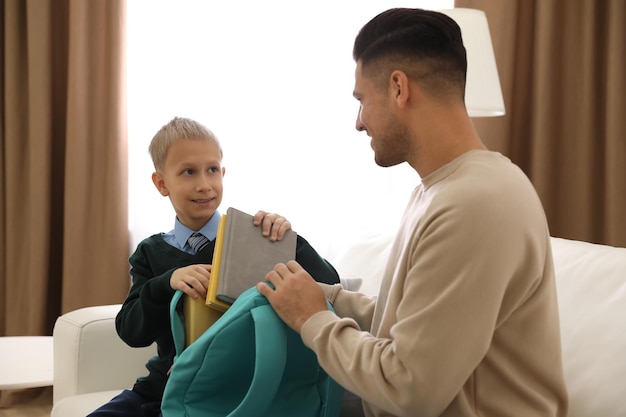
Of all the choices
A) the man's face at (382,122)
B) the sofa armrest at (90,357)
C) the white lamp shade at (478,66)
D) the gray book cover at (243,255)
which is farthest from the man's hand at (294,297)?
the white lamp shade at (478,66)

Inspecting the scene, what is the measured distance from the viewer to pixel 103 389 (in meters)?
2.03

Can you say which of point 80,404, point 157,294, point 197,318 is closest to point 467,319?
point 197,318

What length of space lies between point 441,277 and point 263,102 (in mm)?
2337

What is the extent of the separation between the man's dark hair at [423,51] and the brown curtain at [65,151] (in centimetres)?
221

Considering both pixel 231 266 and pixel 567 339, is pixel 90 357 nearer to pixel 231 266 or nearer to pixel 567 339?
pixel 231 266

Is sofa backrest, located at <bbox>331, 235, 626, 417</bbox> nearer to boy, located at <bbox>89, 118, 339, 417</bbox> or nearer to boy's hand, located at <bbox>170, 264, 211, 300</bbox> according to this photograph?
boy, located at <bbox>89, 118, 339, 417</bbox>

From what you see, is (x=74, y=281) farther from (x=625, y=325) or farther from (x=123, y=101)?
(x=625, y=325)

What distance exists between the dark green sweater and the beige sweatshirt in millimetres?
444

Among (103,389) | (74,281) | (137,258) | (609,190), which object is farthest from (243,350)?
(74,281)

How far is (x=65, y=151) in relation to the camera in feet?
10.8

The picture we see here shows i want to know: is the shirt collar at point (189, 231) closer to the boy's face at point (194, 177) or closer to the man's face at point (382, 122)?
the boy's face at point (194, 177)

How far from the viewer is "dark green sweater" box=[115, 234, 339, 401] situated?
1599mm

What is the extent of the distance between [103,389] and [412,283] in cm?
128

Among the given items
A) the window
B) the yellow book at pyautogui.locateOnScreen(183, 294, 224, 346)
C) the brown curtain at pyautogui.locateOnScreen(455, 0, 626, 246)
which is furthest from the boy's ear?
the brown curtain at pyautogui.locateOnScreen(455, 0, 626, 246)
